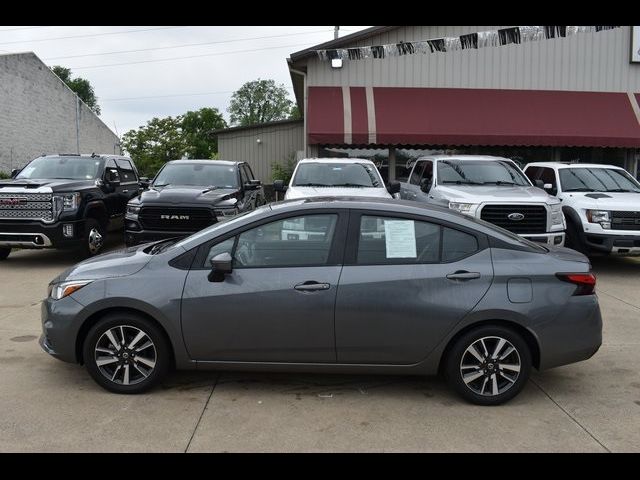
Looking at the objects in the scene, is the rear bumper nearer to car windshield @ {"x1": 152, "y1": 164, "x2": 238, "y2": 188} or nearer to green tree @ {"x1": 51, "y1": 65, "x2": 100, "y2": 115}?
car windshield @ {"x1": 152, "y1": 164, "x2": 238, "y2": 188}

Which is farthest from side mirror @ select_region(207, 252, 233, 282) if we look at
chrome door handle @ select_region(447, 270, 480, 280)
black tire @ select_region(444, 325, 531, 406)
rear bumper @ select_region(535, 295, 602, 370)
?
rear bumper @ select_region(535, 295, 602, 370)

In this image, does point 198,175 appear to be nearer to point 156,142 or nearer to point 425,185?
point 425,185

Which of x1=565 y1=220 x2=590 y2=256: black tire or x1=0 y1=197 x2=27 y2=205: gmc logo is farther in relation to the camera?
x1=565 y1=220 x2=590 y2=256: black tire

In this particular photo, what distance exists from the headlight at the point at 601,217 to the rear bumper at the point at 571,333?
232 inches

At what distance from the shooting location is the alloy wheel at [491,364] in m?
4.17

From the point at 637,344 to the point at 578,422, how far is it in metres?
2.28

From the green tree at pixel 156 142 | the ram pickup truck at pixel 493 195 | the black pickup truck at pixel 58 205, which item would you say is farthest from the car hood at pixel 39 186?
the green tree at pixel 156 142

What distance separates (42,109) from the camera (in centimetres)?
2680

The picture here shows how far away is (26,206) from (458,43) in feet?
39.9

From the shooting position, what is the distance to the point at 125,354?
428cm

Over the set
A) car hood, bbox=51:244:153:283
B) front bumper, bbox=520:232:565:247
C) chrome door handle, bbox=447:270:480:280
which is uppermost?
car hood, bbox=51:244:153:283

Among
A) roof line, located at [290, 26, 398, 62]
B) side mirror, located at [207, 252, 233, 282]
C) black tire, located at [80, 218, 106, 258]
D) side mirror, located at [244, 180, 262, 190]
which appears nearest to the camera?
side mirror, located at [207, 252, 233, 282]

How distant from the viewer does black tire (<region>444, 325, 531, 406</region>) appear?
4.16 meters

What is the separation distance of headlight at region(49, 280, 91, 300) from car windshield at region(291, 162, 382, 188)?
609 centimetres
